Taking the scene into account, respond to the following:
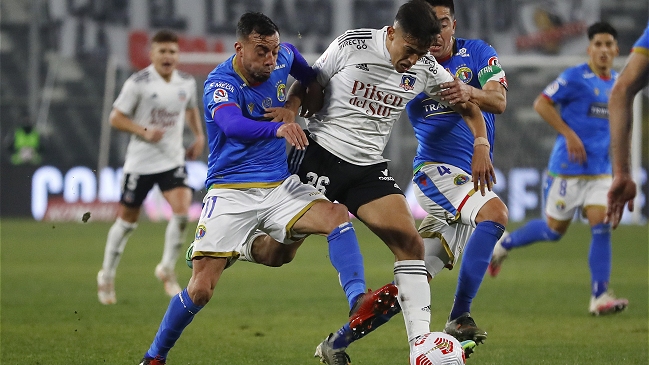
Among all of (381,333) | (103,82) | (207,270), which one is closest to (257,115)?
(207,270)

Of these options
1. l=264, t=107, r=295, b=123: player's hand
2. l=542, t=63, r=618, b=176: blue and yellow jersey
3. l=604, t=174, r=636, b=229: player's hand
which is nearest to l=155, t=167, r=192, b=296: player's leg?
l=542, t=63, r=618, b=176: blue and yellow jersey

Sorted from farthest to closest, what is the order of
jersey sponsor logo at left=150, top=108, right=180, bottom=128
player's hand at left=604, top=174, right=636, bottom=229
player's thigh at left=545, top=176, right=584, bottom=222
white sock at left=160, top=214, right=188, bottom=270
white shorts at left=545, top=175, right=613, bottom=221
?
1. jersey sponsor logo at left=150, top=108, right=180, bottom=128
2. white sock at left=160, top=214, right=188, bottom=270
3. player's thigh at left=545, top=176, right=584, bottom=222
4. white shorts at left=545, top=175, right=613, bottom=221
5. player's hand at left=604, top=174, right=636, bottom=229

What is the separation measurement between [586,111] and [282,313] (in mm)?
3385

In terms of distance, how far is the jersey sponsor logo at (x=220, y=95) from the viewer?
5.14 meters

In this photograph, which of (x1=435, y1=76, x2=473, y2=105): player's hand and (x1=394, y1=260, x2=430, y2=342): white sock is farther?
(x1=435, y1=76, x2=473, y2=105): player's hand

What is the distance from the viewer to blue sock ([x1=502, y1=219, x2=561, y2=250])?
912cm

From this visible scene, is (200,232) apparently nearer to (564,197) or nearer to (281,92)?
(281,92)

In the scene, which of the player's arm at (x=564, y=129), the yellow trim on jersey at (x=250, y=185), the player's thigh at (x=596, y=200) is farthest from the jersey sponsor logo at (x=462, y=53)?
the player's thigh at (x=596, y=200)

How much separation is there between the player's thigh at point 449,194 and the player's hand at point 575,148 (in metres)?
2.68

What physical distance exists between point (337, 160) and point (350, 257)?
2.29 ft

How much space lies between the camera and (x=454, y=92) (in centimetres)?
548

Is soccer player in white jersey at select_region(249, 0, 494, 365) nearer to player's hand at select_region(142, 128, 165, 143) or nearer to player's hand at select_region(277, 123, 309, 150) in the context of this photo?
player's hand at select_region(277, 123, 309, 150)

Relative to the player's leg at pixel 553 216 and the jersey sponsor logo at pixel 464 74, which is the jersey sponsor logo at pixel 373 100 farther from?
the player's leg at pixel 553 216

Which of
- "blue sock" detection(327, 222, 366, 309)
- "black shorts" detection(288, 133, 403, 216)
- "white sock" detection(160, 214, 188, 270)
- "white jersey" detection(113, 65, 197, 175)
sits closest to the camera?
"blue sock" detection(327, 222, 366, 309)
